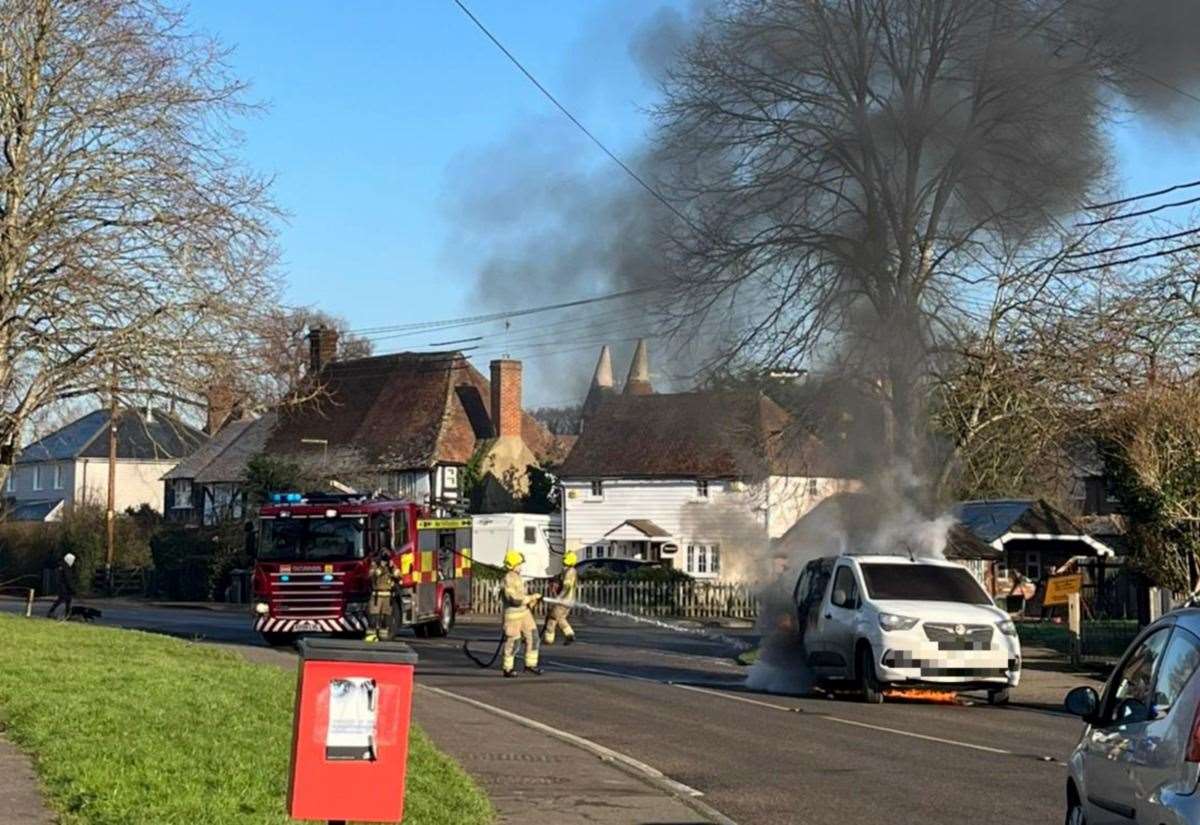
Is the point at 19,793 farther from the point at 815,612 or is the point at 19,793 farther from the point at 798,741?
the point at 815,612

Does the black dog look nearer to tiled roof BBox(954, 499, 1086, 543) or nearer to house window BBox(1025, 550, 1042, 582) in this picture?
tiled roof BBox(954, 499, 1086, 543)

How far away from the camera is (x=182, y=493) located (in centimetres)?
7200

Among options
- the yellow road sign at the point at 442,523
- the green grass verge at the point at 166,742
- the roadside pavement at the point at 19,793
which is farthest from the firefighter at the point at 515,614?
the roadside pavement at the point at 19,793

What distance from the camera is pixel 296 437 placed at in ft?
219

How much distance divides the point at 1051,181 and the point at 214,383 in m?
12.3

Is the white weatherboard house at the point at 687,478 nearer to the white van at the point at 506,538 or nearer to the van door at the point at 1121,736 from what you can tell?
the white van at the point at 506,538

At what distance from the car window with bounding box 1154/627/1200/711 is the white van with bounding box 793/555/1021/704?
1147 centimetres

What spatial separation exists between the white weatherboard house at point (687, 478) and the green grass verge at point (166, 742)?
12.9 m

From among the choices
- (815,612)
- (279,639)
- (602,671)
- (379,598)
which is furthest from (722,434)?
(815,612)

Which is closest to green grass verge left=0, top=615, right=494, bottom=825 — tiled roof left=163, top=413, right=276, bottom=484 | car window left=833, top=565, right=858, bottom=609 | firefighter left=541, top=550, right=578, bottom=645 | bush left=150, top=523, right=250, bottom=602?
firefighter left=541, top=550, right=578, bottom=645

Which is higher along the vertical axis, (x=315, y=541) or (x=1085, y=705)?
(x=315, y=541)

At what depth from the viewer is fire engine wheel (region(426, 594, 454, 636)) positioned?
3259 cm

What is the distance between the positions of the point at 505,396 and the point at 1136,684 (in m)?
55.2

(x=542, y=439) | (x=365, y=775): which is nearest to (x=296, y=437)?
(x=542, y=439)
